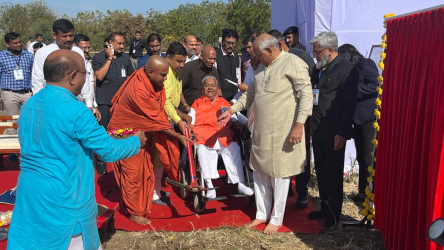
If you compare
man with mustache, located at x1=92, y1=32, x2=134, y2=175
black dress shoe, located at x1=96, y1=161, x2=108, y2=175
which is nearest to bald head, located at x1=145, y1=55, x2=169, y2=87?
man with mustache, located at x1=92, y1=32, x2=134, y2=175

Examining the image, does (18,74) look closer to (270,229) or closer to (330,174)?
(270,229)

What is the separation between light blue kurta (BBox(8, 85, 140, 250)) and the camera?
2393 mm

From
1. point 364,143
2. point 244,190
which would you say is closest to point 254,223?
point 244,190

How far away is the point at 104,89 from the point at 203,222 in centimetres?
310

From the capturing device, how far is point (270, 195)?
15.1 feet

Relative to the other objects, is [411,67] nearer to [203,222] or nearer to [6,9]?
[203,222]

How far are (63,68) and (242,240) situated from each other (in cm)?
260

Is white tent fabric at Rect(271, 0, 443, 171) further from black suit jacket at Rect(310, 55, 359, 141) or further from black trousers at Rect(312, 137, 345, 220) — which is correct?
black suit jacket at Rect(310, 55, 359, 141)

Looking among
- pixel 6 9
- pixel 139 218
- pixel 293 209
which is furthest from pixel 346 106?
pixel 6 9

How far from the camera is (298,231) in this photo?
450 centimetres

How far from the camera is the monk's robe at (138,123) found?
4.54m

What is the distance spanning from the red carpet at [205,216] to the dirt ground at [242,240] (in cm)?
14

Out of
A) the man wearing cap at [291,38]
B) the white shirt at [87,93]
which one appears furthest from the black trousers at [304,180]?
the white shirt at [87,93]

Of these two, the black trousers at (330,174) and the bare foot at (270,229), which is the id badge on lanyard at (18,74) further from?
the black trousers at (330,174)
